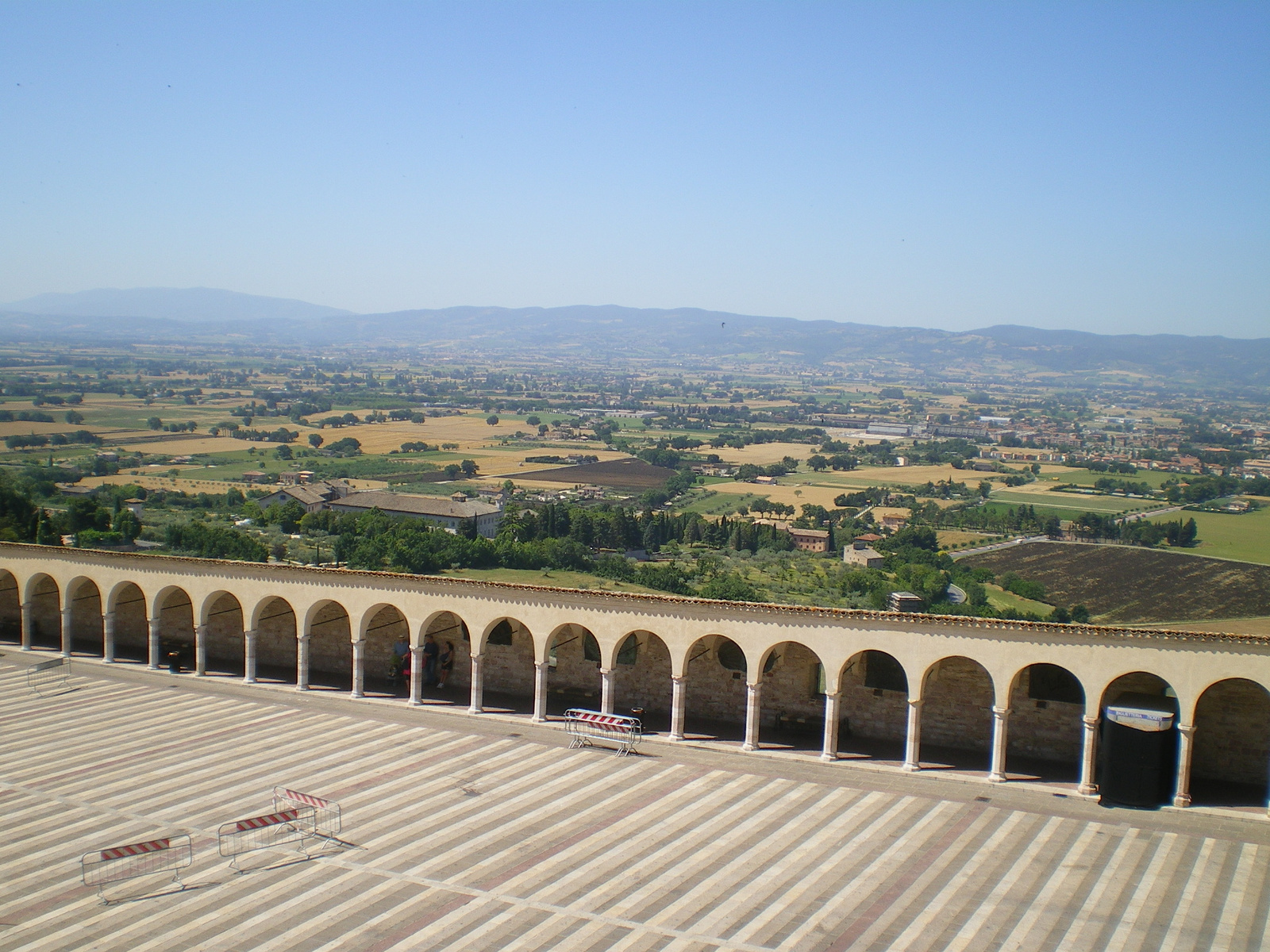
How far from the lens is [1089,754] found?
1997cm

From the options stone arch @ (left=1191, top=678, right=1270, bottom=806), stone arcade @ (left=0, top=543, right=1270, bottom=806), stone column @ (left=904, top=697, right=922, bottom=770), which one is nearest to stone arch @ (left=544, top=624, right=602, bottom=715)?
stone arcade @ (left=0, top=543, right=1270, bottom=806)

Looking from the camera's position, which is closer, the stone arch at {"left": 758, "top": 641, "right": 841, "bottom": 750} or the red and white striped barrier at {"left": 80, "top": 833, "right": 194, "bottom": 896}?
the red and white striped barrier at {"left": 80, "top": 833, "right": 194, "bottom": 896}

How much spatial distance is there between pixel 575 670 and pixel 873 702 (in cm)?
745

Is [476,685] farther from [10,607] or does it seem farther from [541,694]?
[10,607]

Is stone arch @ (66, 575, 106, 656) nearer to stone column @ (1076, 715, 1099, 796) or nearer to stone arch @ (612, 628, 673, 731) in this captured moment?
stone arch @ (612, 628, 673, 731)

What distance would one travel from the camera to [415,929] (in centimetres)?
1445

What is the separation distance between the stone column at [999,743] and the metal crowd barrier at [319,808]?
1232cm

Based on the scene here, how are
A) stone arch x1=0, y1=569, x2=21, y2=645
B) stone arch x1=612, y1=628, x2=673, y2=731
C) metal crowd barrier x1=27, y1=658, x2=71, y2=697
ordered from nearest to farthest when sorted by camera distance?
stone arch x1=612, y1=628, x2=673, y2=731, metal crowd barrier x1=27, y1=658, x2=71, y2=697, stone arch x1=0, y1=569, x2=21, y2=645

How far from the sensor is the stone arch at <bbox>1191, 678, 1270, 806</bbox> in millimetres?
20531

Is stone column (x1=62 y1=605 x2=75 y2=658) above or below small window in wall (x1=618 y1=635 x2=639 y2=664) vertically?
below

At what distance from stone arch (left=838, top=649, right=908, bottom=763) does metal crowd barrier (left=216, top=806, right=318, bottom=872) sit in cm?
1139

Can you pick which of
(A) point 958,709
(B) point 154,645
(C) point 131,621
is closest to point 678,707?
(A) point 958,709

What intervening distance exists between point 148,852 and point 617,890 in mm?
7237

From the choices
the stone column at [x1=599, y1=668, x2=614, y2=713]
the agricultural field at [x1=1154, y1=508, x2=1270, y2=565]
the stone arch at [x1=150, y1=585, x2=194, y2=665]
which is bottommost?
the agricultural field at [x1=1154, y1=508, x2=1270, y2=565]
